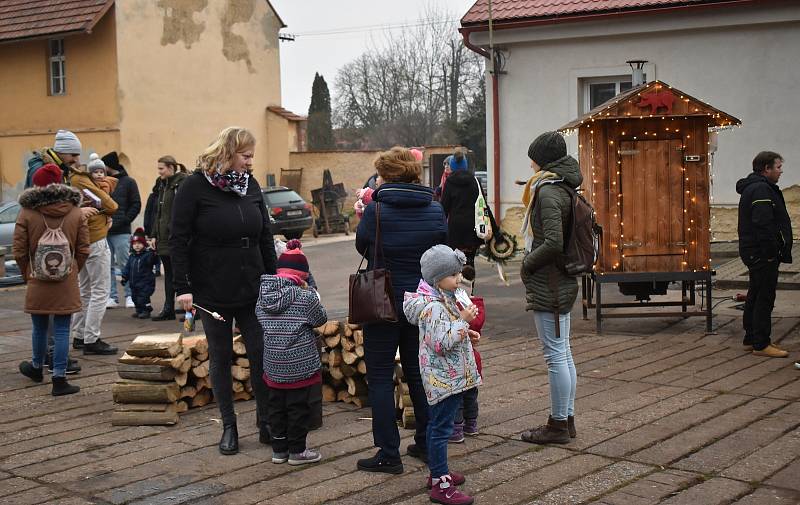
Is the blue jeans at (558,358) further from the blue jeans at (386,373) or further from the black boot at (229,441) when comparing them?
the black boot at (229,441)

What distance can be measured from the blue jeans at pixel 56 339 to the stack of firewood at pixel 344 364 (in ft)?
6.57

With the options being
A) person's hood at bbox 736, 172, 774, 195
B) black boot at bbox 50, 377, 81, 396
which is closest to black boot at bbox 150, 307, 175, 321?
black boot at bbox 50, 377, 81, 396

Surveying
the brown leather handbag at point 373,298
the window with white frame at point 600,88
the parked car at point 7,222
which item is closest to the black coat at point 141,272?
the brown leather handbag at point 373,298

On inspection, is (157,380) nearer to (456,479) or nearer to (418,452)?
(418,452)

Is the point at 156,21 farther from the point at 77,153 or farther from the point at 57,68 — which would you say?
the point at 77,153

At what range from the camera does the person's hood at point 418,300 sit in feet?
17.4

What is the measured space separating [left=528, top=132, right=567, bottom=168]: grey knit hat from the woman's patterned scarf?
1.75 metres

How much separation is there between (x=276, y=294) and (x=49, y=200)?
294 centimetres

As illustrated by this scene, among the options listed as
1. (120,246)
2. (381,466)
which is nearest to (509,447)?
(381,466)

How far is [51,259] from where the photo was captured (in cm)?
786

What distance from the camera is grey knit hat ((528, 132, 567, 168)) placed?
20.5ft

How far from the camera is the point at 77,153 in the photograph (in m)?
9.54

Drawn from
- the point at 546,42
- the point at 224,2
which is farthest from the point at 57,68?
the point at 546,42

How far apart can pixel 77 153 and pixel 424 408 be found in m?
5.25
